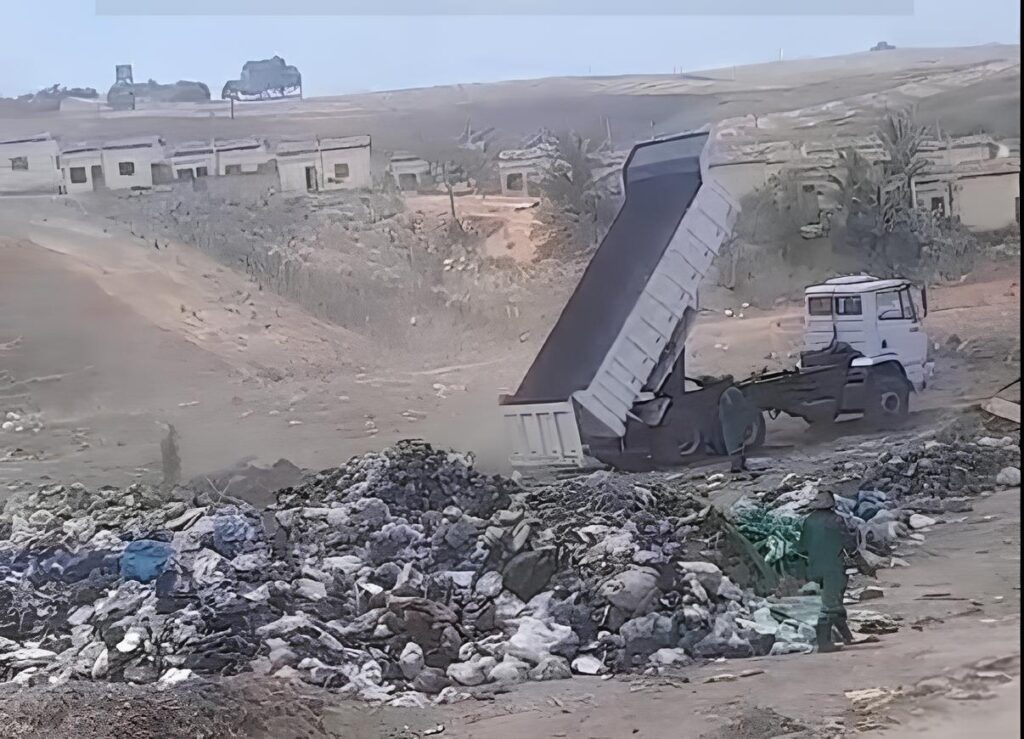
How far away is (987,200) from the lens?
7.34 ft

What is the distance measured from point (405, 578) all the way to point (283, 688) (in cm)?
40

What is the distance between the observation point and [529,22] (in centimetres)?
236

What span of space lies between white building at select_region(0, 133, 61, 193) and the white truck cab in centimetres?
195

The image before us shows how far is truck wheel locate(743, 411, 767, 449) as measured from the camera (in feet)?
7.64

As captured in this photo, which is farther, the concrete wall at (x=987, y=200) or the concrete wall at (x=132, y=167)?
the concrete wall at (x=132, y=167)

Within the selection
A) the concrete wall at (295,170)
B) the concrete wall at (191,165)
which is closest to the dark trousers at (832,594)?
the concrete wall at (295,170)

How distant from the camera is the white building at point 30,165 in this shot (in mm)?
2410

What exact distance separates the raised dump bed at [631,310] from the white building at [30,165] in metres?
1.32

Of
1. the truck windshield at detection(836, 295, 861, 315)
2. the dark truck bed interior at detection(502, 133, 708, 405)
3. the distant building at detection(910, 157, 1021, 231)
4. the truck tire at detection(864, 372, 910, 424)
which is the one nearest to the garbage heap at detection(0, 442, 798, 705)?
the dark truck bed interior at detection(502, 133, 708, 405)

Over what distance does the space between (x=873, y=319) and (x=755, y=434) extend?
0.40 m

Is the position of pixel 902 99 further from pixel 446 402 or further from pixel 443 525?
pixel 443 525

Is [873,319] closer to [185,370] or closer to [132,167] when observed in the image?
[185,370]

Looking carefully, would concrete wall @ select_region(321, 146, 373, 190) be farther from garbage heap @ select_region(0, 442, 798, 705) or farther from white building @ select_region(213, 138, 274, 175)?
garbage heap @ select_region(0, 442, 798, 705)

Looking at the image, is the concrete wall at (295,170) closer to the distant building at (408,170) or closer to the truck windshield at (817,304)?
the distant building at (408,170)
